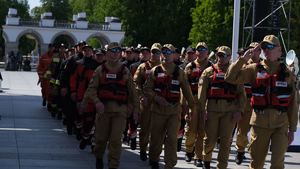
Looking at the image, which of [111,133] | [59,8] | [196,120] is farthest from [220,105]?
[59,8]

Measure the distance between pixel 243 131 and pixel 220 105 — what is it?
7.44 feet

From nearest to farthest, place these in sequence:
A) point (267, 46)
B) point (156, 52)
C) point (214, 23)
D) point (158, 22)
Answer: point (267, 46), point (156, 52), point (214, 23), point (158, 22)

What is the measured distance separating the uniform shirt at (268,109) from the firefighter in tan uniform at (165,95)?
207 cm

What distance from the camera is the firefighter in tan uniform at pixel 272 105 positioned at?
29.1 feet

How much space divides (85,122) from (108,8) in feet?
212

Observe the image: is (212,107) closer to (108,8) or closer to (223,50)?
(223,50)

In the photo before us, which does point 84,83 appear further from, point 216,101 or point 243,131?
point 216,101

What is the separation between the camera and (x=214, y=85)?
36.2ft

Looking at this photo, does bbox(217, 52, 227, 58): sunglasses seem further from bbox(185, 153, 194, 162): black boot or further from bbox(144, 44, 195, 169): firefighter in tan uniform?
bbox(185, 153, 194, 162): black boot

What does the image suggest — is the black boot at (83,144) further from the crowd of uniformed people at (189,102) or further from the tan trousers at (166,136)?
the tan trousers at (166,136)

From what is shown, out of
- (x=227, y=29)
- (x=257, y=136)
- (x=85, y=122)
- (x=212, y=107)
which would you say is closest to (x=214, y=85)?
(x=212, y=107)

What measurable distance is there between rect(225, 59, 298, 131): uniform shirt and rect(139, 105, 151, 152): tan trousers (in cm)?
382

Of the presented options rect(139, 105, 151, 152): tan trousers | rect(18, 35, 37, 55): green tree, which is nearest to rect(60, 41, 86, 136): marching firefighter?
rect(139, 105, 151, 152): tan trousers

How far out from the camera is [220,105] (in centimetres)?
1084
